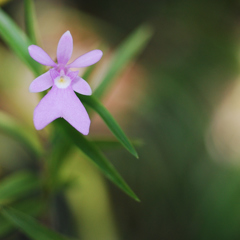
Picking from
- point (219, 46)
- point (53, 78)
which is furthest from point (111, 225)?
point (219, 46)

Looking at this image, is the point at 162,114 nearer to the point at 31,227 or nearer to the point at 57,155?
the point at 57,155

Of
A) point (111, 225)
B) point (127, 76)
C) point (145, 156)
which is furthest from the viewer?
point (127, 76)

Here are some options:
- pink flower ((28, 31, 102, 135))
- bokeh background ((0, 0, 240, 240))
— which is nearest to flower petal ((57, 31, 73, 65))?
pink flower ((28, 31, 102, 135))

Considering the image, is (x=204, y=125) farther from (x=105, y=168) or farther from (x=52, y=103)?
(x=52, y=103)

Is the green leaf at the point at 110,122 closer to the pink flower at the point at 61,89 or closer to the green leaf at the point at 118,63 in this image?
the pink flower at the point at 61,89

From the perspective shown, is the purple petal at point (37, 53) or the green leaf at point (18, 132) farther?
the green leaf at point (18, 132)

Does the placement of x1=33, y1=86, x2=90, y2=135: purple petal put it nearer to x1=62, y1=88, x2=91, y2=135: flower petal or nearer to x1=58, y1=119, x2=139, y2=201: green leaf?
x1=62, y1=88, x2=91, y2=135: flower petal

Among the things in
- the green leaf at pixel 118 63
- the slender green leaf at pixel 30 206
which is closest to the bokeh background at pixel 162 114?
the slender green leaf at pixel 30 206
